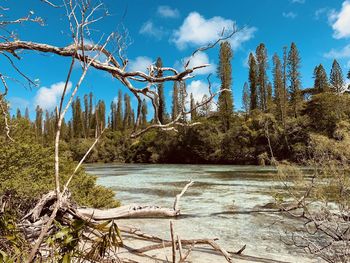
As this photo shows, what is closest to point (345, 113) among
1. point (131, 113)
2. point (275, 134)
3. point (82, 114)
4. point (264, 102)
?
point (275, 134)

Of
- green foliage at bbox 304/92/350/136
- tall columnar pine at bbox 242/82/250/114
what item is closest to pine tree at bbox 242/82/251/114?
tall columnar pine at bbox 242/82/250/114

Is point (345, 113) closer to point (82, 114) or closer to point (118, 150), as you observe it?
point (118, 150)

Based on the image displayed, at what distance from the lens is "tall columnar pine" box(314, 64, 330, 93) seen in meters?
52.7

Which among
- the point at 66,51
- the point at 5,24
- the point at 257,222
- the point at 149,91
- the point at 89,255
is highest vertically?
the point at 5,24

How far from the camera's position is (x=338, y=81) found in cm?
5025

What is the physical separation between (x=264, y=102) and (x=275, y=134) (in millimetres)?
17462

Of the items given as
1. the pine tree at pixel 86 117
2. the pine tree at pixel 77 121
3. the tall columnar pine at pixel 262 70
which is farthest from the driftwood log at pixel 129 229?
the pine tree at pixel 86 117

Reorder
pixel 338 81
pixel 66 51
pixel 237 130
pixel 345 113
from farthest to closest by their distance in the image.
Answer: pixel 338 81 → pixel 237 130 → pixel 345 113 → pixel 66 51

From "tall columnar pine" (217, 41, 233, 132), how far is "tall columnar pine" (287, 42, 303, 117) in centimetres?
965

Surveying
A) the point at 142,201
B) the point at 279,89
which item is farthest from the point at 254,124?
the point at 142,201

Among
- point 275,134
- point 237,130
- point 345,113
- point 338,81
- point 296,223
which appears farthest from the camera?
point 338,81

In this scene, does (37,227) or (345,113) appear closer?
(37,227)

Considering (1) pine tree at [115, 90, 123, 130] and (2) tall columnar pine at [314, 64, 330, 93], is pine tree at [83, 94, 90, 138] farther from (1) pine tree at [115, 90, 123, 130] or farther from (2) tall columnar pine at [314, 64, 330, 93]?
(2) tall columnar pine at [314, 64, 330, 93]

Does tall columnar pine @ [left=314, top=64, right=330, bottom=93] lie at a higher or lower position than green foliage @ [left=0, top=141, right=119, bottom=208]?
higher
